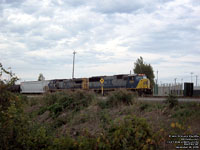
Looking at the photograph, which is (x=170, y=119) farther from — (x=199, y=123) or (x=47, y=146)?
(x=47, y=146)

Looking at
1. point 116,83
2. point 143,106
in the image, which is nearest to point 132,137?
point 143,106

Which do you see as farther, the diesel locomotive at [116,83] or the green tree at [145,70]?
the green tree at [145,70]

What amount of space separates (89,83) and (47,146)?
26785 millimetres

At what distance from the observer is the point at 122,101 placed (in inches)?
572

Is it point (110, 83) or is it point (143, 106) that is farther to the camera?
point (110, 83)

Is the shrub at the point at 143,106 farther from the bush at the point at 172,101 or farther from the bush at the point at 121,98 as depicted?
the bush at the point at 121,98

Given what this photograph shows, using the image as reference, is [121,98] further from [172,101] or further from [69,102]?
[69,102]

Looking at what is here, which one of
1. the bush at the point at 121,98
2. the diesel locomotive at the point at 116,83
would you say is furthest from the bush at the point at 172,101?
the diesel locomotive at the point at 116,83

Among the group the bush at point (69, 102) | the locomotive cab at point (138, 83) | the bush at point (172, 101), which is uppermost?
the locomotive cab at point (138, 83)

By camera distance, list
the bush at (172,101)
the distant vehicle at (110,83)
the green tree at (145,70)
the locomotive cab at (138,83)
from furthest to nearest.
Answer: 1. the green tree at (145,70)
2. the distant vehicle at (110,83)
3. the locomotive cab at (138,83)
4. the bush at (172,101)

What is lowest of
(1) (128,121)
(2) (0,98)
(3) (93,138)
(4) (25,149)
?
(4) (25,149)

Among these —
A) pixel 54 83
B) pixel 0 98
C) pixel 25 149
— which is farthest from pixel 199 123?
pixel 54 83

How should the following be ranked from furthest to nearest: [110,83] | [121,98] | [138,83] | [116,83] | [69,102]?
[110,83], [116,83], [138,83], [69,102], [121,98]

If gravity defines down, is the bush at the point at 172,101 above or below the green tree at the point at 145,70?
below
